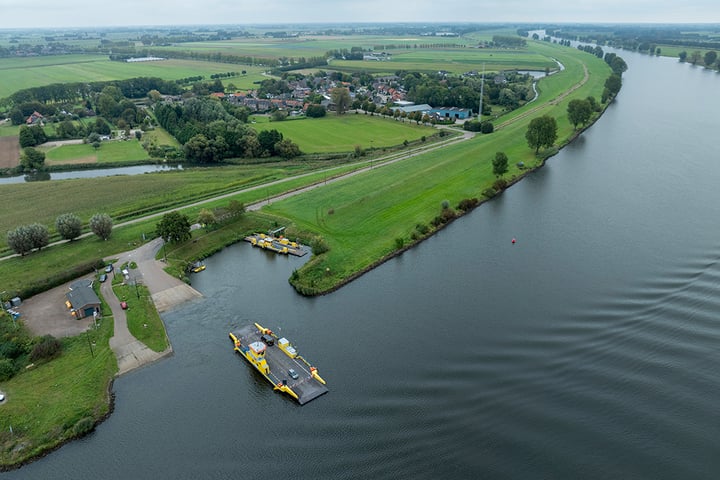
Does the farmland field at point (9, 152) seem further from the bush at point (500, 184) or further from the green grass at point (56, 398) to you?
the bush at point (500, 184)

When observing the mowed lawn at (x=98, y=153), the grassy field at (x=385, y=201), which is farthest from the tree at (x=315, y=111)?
the grassy field at (x=385, y=201)

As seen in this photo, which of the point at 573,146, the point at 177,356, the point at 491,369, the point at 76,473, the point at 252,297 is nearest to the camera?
the point at 76,473

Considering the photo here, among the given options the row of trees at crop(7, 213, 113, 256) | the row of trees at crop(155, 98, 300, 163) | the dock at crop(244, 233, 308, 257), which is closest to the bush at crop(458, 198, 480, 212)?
the dock at crop(244, 233, 308, 257)

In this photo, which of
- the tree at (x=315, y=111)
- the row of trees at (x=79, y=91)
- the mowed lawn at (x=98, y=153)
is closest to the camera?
the mowed lawn at (x=98, y=153)

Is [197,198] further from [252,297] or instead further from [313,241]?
[252,297]

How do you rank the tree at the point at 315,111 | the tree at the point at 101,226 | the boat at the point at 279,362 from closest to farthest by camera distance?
the boat at the point at 279,362 → the tree at the point at 101,226 → the tree at the point at 315,111

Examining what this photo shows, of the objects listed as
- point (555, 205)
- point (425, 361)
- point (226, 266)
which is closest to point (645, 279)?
point (555, 205)
